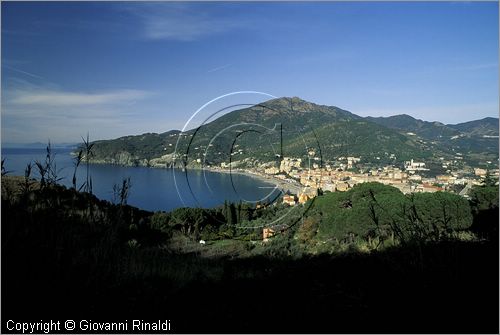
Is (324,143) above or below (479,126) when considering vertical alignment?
below

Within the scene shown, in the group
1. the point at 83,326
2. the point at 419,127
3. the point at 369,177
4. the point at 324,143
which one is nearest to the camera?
the point at 83,326

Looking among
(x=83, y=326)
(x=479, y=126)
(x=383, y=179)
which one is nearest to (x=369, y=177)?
(x=383, y=179)

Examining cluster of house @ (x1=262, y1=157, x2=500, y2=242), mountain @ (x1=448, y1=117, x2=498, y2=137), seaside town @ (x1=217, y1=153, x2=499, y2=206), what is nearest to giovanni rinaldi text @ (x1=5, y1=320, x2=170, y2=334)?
cluster of house @ (x1=262, y1=157, x2=500, y2=242)

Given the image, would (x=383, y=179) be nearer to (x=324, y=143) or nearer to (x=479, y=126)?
(x=324, y=143)

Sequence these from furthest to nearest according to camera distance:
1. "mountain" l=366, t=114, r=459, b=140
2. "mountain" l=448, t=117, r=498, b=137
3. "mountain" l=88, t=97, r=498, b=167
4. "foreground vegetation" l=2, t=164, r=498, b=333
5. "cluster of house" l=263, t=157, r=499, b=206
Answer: "mountain" l=366, t=114, r=459, b=140, "mountain" l=448, t=117, r=498, b=137, "mountain" l=88, t=97, r=498, b=167, "cluster of house" l=263, t=157, r=499, b=206, "foreground vegetation" l=2, t=164, r=498, b=333

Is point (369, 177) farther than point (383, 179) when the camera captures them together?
Yes

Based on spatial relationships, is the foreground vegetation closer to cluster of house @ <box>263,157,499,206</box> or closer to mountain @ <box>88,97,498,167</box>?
cluster of house @ <box>263,157,499,206</box>

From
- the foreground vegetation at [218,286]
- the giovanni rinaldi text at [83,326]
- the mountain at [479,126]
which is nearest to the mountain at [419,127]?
the mountain at [479,126]

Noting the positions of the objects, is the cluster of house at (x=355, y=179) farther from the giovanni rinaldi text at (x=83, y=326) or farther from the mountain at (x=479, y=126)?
the mountain at (x=479, y=126)

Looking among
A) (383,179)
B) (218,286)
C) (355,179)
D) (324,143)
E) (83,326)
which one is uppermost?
(324,143)

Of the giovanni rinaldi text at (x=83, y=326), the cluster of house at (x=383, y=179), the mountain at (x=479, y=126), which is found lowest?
the cluster of house at (x=383, y=179)

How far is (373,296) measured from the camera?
2.96m

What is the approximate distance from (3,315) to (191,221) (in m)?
27.7

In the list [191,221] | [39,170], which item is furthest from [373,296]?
[191,221]
